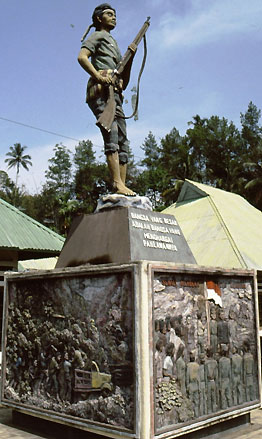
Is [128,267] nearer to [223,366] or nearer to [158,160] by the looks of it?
[223,366]

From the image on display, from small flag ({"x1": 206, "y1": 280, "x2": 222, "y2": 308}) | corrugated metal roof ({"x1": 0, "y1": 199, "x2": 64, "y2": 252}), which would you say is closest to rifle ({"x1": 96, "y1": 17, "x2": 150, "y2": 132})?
small flag ({"x1": 206, "y1": 280, "x2": 222, "y2": 308})

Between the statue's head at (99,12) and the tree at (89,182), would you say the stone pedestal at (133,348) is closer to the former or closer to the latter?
the statue's head at (99,12)

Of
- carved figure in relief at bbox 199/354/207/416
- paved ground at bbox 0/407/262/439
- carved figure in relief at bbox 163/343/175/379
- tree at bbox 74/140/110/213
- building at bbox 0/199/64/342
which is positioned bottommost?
paved ground at bbox 0/407/262/439

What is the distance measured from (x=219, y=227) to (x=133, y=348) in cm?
1239

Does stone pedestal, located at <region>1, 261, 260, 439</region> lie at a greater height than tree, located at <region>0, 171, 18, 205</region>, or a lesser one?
lesser

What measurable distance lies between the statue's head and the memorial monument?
2 cm

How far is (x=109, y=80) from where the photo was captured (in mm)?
6992

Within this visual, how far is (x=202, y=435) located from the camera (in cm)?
612

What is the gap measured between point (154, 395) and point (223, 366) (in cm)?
150

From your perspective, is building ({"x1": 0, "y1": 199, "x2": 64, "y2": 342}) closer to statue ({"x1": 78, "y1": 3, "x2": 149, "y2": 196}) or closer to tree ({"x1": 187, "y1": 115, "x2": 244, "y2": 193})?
statue ({"x1": 78, "y1": 3, "x2": 149, "y2": 196})

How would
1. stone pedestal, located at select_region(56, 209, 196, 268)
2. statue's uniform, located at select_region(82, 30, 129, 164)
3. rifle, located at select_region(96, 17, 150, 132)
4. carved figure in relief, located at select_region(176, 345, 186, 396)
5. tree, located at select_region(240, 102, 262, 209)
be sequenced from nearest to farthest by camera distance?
carved figure in relief, located at select_region(176, 345, 186, 396) < stone pedestal, located at select_region(56, 209, 196, 268) < rifle, located at select_region(96, 17, 150, 132) < statue's uniform, located at select_region(82, 30, 129, 164) < tree, located at select_region(240, 102, 262, 209)

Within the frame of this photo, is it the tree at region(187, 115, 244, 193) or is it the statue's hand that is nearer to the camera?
the statue's hand

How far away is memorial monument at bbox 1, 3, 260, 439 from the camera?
540 cm

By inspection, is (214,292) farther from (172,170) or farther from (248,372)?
(172,170)
